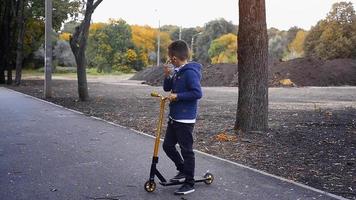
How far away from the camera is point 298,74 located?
140 feet

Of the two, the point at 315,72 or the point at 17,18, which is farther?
the point at 315,72

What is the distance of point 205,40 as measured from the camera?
103438 millimetres

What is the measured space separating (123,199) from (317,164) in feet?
11.5

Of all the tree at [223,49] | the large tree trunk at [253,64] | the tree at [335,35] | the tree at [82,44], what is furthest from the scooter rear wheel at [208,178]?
the tree at [223,49]

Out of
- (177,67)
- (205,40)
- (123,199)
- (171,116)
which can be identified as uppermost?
(205,40)

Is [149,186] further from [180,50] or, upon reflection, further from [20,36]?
[20,36]

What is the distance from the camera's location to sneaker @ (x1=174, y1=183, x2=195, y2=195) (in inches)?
222

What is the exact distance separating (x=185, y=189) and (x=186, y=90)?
3.82 feet

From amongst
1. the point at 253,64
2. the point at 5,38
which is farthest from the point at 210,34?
the point at 253,64

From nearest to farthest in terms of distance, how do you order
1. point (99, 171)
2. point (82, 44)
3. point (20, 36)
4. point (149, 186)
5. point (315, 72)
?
point (149, 186) < point (99, 171) < point (82, 44) < point (20, 36) < point (315, 72)

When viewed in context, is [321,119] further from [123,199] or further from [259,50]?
[123,199]

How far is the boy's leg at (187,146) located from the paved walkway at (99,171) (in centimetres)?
24

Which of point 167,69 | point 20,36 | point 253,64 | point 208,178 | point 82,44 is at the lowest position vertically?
point 208,178

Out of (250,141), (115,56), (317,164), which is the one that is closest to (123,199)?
(317,164)
